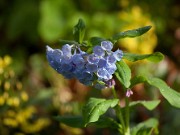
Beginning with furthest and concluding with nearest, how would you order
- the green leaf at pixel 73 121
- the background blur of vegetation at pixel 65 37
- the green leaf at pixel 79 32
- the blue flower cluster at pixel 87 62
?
1. the background blur of vegetation at pixel 65 37
2. the green leaf at pixel 73 121
3. the green leaf at pixel 79 32
4. the blue flower cluster at pixel 87 62

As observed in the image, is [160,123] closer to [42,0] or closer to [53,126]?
[53,126]

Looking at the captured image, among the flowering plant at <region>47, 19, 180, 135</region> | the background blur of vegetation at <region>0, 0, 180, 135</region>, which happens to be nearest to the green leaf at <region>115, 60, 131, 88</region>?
the flowering plant at <region>47, 19, 180, 135</region>

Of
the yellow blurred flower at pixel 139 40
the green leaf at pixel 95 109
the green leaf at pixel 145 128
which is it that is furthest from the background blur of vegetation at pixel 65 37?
the green leaf at pixel 95 109

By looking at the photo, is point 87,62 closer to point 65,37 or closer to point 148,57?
point 148,57

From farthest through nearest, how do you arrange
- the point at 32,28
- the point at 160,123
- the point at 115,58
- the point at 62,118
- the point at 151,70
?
the point at 32,28 < the point at 151,70 < the point at 160,123 < the point at 62,118 < the point at 115,58

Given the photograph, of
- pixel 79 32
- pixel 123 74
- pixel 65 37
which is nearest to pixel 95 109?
pixel 123 74

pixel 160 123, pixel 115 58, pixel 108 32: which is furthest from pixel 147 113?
pixel 108 32

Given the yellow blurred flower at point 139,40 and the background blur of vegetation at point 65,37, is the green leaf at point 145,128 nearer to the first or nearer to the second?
the background blur of vegetation at point 65,37
